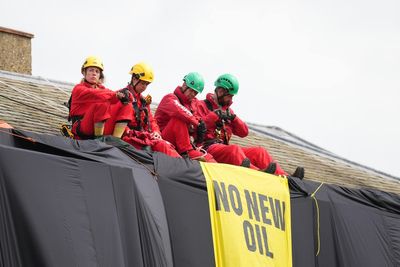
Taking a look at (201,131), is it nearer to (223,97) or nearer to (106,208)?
(223,97)

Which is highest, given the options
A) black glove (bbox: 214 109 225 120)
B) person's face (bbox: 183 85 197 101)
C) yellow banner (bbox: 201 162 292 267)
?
person's face (bbox: 183 85 197 101)

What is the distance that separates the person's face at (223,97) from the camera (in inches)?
571

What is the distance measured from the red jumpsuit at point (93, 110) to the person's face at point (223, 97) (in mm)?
2357

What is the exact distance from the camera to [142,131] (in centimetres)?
1277

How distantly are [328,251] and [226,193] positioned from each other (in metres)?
2.16

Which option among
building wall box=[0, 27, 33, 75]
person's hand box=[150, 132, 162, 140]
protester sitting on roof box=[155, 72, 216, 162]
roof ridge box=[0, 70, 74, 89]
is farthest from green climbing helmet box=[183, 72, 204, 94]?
building wall box=[0, 27, 33, 75]

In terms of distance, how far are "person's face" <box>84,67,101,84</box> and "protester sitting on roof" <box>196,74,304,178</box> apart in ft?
6.49

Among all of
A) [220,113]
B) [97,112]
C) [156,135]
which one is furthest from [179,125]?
[97,112]

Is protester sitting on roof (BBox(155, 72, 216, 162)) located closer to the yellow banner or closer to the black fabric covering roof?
the yellow banner

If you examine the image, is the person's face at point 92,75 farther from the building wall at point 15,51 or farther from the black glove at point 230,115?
the building wall at point 15,51

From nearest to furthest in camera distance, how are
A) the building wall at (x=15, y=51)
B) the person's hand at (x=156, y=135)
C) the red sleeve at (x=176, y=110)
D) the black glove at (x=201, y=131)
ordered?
the person's hand at (x=156, y=135) → the red sleeve at (x=176, y=110) → the black glove at (x=201, y=131) → the building wall at (x=15, y=51)

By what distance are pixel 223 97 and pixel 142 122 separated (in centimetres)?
198

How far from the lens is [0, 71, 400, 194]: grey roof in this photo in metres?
13.8

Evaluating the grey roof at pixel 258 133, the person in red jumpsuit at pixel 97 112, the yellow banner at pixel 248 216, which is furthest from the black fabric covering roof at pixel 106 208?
the grey roof at pixel 258 133
